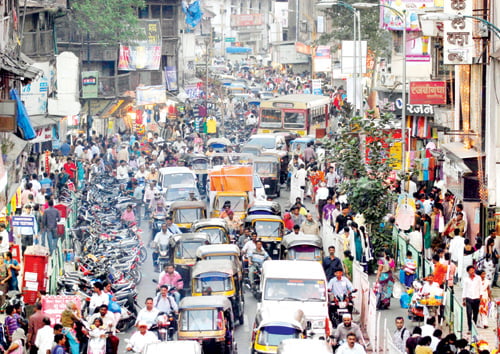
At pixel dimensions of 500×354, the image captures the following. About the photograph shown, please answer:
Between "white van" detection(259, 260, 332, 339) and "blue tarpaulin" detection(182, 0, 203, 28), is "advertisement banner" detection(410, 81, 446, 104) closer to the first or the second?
"white van" detection(259, 260, 332, 339)

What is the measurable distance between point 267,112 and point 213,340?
1433 inches

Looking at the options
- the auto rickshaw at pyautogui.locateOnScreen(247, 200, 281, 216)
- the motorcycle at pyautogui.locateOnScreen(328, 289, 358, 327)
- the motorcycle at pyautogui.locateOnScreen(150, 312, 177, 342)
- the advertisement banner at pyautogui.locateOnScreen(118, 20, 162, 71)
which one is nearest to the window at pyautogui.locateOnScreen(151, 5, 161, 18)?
the advertisement banner at pyautogui.locateOnScreen(118, 20, 162, 71)

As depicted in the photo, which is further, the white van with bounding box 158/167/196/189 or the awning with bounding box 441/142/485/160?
the white van with bounding box 158/167/196/189

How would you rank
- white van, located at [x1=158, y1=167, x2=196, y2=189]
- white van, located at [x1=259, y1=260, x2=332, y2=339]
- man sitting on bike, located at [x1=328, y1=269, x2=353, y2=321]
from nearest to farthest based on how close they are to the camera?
white van, located at [x1=259, y1=260, x2=332, y2=339] → man sitting on bike, located at [x1=328, y1=269, x2=353, y2=321] → white van, located at [x1=158, y1=167, x2=196, y2=189]

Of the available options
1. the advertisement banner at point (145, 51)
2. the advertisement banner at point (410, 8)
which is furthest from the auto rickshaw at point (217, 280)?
the advertisement banner at point (145, 51)

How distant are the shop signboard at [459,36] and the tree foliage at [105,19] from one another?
104 feet

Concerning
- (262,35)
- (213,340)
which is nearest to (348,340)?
(213,340)

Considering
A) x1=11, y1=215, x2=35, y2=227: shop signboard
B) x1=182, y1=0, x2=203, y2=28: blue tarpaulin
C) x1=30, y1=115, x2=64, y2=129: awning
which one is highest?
x1=182, y1=0, x2=203, y2=28: blue tarpaulin

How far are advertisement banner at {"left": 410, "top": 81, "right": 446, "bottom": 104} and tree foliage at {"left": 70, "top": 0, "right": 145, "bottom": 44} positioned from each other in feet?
75.1

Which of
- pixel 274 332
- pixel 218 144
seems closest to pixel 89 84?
pixel 218 144

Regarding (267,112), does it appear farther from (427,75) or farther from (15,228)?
(15,228)

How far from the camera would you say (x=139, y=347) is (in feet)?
67.7

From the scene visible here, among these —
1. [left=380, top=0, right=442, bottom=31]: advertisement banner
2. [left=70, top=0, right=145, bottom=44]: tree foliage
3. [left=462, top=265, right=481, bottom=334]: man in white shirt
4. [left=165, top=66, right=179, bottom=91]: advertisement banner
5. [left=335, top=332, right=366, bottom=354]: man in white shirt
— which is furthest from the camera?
[left=165, top=66, right=179, bottom=91]: advertisement banner

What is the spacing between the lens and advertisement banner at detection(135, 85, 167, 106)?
2485 inches
